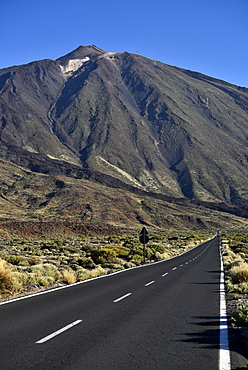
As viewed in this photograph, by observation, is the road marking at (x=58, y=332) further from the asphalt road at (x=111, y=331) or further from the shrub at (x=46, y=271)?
the shrub at (x=46, y=271)

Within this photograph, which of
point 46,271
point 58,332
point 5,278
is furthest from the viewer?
point 46,271

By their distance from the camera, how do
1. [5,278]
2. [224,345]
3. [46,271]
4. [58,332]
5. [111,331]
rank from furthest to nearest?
[46,271] < [5,278] < [111,331] < [58,332] < [224,345]

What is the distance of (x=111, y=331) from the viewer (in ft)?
26.1

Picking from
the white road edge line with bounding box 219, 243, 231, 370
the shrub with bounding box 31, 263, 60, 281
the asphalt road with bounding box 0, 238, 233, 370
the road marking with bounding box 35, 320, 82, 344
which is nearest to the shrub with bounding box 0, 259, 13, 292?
the asphalt road with bounding box 0, 238, 233, 370

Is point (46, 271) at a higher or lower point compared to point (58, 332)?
lower

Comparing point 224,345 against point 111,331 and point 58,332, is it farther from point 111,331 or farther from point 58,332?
point 58,332

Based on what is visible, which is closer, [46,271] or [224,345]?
[224,345]

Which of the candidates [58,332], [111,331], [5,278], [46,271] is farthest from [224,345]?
[46,271]

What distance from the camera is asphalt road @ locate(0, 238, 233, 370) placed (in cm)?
595

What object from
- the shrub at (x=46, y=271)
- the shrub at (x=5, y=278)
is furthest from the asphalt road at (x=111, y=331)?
the shrub at (x=46, y=271)

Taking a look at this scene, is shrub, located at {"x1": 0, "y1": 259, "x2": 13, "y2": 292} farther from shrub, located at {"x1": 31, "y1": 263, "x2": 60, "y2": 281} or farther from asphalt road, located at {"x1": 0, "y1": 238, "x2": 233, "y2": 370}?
shrub, located at {"x1": 31, "y1": 263, "x2": 60, "y2": 281}

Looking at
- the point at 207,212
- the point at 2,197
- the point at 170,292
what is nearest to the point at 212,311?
the point at 170,292

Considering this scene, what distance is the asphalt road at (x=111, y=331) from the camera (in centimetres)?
595

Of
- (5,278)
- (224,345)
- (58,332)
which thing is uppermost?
(5,278)
